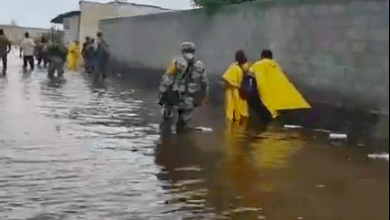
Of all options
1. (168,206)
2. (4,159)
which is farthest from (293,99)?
(168,206)

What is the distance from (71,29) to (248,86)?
35718 mm

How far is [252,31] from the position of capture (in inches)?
596

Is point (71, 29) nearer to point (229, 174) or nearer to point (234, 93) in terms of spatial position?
point (234, 93)

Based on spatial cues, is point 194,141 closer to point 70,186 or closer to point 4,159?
point 4,159

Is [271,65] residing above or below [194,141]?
above

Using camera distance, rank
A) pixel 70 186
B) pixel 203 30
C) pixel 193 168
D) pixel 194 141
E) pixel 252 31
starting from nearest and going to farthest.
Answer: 1. pixel 70 186
2. pixel 193 168
3. pixel 194 141
4. pixel 252 31
5. pixel 203 30

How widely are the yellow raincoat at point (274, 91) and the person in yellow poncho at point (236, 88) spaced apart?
24 cm

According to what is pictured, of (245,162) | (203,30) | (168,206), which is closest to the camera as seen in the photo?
(168,206)

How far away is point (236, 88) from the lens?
11695 mm

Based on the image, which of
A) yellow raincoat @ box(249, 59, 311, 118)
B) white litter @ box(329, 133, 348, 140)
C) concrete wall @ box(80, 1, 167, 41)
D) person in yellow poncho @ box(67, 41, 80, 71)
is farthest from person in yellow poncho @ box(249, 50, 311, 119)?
concrete wall @ box(80, 1, 167, 41)

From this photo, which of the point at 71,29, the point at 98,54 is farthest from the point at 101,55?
the point at 71,29

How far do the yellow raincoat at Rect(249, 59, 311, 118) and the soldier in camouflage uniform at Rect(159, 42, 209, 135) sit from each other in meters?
1.58

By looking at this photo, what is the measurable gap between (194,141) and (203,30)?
969 centimetres

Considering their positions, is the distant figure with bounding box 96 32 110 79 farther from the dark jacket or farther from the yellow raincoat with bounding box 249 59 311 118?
the yellow raincoat with bounding box 249 59 311 118
